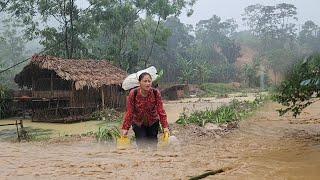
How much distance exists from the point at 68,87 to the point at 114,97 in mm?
3067

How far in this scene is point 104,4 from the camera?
30.0 m

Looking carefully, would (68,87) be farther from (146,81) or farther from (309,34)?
(309,34)

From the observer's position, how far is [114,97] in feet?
80.3

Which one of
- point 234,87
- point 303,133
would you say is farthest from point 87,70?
point 234,87

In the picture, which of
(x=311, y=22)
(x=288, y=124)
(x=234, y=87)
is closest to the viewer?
(x=288, y=124)

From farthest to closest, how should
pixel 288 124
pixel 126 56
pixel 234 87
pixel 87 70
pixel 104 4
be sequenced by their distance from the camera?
pixel 234 87, pixel 126 56, pixel 104 4, pixel 87 70, pixel 288 124

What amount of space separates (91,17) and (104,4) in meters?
1.39

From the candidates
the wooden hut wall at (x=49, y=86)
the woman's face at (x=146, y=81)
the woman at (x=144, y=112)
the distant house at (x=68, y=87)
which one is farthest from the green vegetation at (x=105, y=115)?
the woman's face at (x=146, y=81)

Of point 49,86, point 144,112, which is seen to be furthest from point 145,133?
point 49,86

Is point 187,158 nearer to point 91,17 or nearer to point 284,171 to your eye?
point 284,171

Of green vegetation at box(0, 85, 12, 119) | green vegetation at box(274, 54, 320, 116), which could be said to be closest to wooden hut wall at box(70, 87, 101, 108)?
green vegetation at box(0, 85, 12, 119)

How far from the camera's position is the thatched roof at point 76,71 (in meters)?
21.7

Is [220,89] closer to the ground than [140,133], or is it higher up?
higher up

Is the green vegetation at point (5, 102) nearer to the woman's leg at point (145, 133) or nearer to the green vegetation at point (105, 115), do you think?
the green vegetation at point (105, 115)
